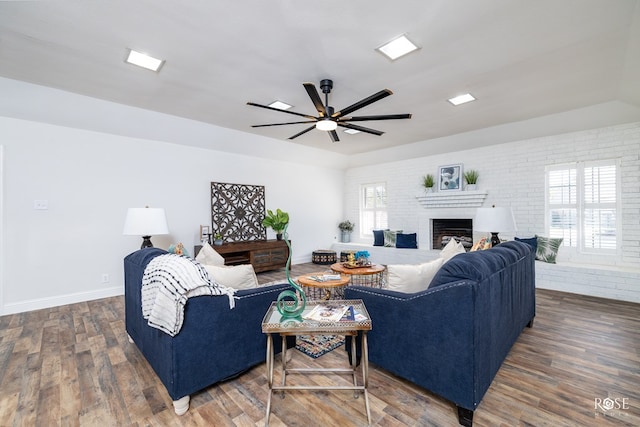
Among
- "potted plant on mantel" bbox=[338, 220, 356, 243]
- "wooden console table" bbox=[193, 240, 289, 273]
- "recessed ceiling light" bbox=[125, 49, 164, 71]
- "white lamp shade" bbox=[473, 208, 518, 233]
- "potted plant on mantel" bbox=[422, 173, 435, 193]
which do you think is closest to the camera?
"recessed ceiling light" bbox=[125, 49, 164, 71]

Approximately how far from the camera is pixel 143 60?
109 inches

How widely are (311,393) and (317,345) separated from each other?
0.69 metres

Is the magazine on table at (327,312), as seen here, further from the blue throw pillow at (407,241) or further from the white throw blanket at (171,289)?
the blue throw pillow at (407,241)

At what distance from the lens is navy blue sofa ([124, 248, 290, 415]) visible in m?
1.72

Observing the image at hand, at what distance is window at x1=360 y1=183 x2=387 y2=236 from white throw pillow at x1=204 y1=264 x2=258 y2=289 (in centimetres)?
548

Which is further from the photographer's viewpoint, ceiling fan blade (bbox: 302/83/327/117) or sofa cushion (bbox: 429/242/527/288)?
ceiling fan blade (bbox: 302/83/327/117)

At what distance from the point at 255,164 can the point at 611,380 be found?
18.9ft

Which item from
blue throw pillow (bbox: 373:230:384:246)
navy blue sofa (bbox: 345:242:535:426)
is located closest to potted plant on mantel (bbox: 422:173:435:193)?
blue throw pillow (bbox: 373:230:384:246)

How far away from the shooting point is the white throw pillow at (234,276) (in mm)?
2104

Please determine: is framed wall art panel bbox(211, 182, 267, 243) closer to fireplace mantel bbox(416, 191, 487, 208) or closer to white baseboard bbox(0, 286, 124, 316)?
white baseboard bbox(0, 286, 124, 316)

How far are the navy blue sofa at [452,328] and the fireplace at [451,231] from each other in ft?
13.0

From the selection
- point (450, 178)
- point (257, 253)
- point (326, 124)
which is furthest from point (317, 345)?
point (450, 178)

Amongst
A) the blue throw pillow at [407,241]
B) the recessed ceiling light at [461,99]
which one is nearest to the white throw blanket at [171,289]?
the recessed ceiling light at [461,99]

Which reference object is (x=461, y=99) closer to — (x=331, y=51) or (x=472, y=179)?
(x=331, y=51)
